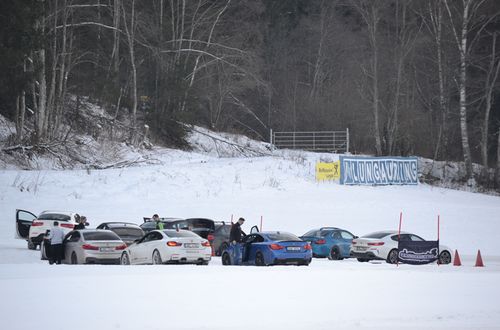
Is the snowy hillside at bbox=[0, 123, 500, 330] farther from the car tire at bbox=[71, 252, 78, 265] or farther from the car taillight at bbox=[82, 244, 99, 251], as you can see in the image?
the car taillight at bbox=[82, 244, 99, 251]

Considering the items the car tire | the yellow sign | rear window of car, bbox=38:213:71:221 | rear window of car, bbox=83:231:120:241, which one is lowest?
the car tire

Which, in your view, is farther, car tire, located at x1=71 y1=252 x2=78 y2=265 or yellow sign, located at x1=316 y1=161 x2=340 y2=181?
yellow sign, located at x1=316 y1=161 x2=340 y2=181

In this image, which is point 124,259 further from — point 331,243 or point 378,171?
point 378,171

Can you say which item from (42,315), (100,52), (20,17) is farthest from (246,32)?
(42,315)

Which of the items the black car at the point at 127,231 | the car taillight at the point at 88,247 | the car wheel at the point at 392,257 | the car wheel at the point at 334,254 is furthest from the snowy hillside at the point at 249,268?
the black car at the point at 127,231

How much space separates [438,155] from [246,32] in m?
20.8

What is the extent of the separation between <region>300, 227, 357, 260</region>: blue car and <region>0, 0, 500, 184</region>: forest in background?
20829 millimetres

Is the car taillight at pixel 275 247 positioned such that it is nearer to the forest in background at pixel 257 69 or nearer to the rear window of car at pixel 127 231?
the rear window of car at pixel 127 231

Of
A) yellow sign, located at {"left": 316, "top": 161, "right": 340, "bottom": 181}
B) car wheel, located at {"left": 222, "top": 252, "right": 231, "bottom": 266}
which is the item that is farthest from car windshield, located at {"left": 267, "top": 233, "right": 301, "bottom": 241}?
yellow sign, located at {"left": 316, "top": 161, "right": 340, "bottom": 181}

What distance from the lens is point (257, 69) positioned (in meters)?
65.3

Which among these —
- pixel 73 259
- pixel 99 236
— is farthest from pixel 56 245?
pixel 99 236

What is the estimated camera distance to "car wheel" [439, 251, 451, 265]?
2960 centimetres

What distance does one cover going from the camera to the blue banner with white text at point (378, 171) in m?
49.2

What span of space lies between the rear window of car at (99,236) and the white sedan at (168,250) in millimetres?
776
